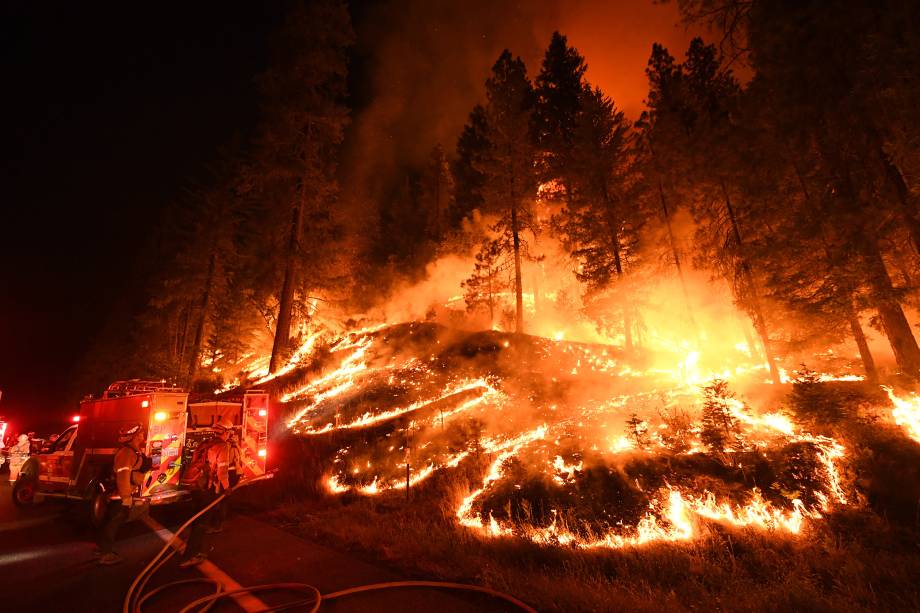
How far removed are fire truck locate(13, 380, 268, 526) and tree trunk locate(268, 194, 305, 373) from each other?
34.6ft

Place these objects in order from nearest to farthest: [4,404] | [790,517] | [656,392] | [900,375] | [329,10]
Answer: [790,517] < [900,375] < [656,392] < [329,10] < [4,404]

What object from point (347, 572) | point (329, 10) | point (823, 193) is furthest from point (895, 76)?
point (329, 10)

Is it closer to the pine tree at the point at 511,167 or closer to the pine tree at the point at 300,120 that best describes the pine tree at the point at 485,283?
the pine tree at the point at 511,167

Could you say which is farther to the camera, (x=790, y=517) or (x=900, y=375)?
(x=900, y=375)

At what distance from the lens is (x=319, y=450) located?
43.4 feet

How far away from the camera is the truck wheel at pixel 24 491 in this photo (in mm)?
11656

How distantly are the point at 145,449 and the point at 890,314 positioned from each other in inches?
790

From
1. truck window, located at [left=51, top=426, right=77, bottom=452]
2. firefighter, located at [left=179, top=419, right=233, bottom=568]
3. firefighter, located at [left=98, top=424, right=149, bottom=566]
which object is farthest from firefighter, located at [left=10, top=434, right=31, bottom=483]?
firefighter, located at [left=179, top=419, right=233, bottom=568]

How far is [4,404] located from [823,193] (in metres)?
87.3

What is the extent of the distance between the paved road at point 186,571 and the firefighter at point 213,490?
0.25m

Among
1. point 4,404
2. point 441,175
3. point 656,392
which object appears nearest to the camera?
point 656,392

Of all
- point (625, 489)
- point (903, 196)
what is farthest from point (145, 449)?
point (903, 196)

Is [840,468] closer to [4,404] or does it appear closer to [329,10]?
[329,10]

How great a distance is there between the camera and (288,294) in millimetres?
23219
